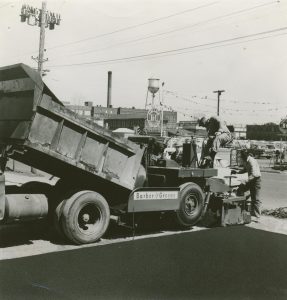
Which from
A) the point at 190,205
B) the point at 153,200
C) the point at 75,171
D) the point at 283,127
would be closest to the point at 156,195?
the point at 153,200

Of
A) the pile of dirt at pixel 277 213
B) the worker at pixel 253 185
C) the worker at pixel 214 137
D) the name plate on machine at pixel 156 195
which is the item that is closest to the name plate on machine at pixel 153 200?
the name plate on machine at pixel 156 195

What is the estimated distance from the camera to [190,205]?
30.1ft

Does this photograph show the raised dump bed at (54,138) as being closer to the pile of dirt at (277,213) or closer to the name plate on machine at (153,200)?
the name plate on machine at (153,200)

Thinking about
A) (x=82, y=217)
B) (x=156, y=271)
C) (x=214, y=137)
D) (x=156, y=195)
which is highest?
(x=214, y=137)

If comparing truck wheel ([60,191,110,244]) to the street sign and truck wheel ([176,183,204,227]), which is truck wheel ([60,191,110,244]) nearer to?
truck wheel ([176,183,204,227])

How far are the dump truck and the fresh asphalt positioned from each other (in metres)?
0.68

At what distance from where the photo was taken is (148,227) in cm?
929

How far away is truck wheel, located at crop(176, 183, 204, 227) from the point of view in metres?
8.88

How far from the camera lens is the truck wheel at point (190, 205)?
29.1 ft

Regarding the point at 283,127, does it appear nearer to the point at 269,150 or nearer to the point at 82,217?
the point at 82,217

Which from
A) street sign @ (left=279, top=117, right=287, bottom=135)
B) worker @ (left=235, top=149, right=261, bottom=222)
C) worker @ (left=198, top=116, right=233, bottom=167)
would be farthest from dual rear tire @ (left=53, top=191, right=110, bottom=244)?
street sign @ (left=279, top=117, right=287, bottom=135)

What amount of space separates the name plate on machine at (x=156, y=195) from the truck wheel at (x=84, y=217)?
63 cm

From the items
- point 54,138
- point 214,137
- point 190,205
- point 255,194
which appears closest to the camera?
point 54,138

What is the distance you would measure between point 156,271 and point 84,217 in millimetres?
2033
